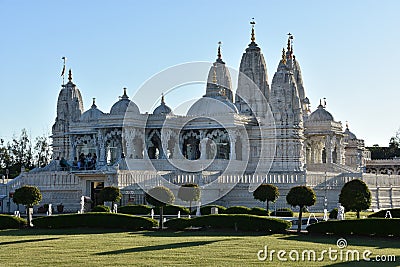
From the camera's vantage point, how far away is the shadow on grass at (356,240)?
90.9ft

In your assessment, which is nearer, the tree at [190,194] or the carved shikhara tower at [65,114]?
the tree at [190,194]

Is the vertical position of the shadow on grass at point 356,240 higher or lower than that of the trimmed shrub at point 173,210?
A: lower

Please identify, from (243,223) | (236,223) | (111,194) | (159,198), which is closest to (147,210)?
(111,194)

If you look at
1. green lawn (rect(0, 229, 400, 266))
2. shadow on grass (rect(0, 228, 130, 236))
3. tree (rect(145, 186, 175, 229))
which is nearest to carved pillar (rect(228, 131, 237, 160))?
tree (rect(145, 186, 175, 229))

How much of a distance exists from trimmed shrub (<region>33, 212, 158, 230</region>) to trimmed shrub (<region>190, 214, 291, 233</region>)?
6.97ft

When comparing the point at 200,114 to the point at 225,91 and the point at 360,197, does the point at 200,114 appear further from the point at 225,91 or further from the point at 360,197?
the point at 360,197

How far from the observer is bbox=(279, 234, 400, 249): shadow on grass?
2770 centimetres

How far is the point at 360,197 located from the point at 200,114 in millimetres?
36279

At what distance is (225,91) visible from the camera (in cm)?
8231

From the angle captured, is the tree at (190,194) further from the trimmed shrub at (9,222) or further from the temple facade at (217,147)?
the trimmed shrub at (9,222)

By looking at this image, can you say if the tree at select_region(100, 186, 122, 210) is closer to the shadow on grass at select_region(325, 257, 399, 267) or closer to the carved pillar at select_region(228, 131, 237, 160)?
the carved pillar at select_region(228, 131, 237, 160)

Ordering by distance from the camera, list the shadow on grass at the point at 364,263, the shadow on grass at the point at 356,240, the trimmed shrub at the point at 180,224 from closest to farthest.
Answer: the shadow on grass at the point at 364,263, the shadow on grass at the point at 356,240, the trimmed shrub at the point at 180,224

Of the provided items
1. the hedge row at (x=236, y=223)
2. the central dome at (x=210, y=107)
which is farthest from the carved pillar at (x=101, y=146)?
the hedge row at (x=236, y=223)

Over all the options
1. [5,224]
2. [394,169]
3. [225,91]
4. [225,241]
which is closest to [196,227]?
[225,241]
